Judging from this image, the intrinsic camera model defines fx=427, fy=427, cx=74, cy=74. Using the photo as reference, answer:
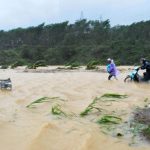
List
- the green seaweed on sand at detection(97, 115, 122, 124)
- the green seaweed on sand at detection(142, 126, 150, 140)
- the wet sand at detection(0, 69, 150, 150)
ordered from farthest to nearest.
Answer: the green seaweed on sand at detection(97, 115, 122, 124) → the green seaweed on sand at detection(142, 126, 150, 140) → the wet sand at detection(0, 69, 150, 150)

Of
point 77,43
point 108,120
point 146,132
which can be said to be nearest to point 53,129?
point 108,120

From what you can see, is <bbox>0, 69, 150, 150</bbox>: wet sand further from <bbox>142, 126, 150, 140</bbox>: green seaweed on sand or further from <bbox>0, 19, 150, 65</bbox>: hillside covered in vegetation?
<bbox>0, 19, 150, 65</bbox>: hillside covered in vegetation

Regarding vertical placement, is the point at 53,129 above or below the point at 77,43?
below

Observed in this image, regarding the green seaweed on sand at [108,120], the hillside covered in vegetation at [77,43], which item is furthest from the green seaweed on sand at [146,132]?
the hillside covered in vegetation at [77,43]

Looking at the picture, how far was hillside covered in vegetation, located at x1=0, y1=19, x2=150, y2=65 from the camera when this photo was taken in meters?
51.6

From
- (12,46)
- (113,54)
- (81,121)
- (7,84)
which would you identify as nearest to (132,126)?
(81,121)

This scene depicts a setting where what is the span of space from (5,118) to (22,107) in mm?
1519

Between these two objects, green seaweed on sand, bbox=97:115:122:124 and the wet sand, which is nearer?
the wet sand

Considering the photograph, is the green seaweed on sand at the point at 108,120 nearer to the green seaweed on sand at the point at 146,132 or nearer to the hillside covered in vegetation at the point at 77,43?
the green seaweed on sand at the point at 146,132

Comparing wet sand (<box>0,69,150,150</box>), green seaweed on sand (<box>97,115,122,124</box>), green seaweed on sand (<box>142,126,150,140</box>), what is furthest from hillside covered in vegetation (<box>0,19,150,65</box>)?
green seaweed on sand (<box>142,126,150,140</box>)

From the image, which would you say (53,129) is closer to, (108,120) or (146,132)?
(108,120)

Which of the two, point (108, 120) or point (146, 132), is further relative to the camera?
point (108, 120)

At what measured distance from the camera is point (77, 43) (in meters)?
61.8

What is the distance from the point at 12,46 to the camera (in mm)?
71938
